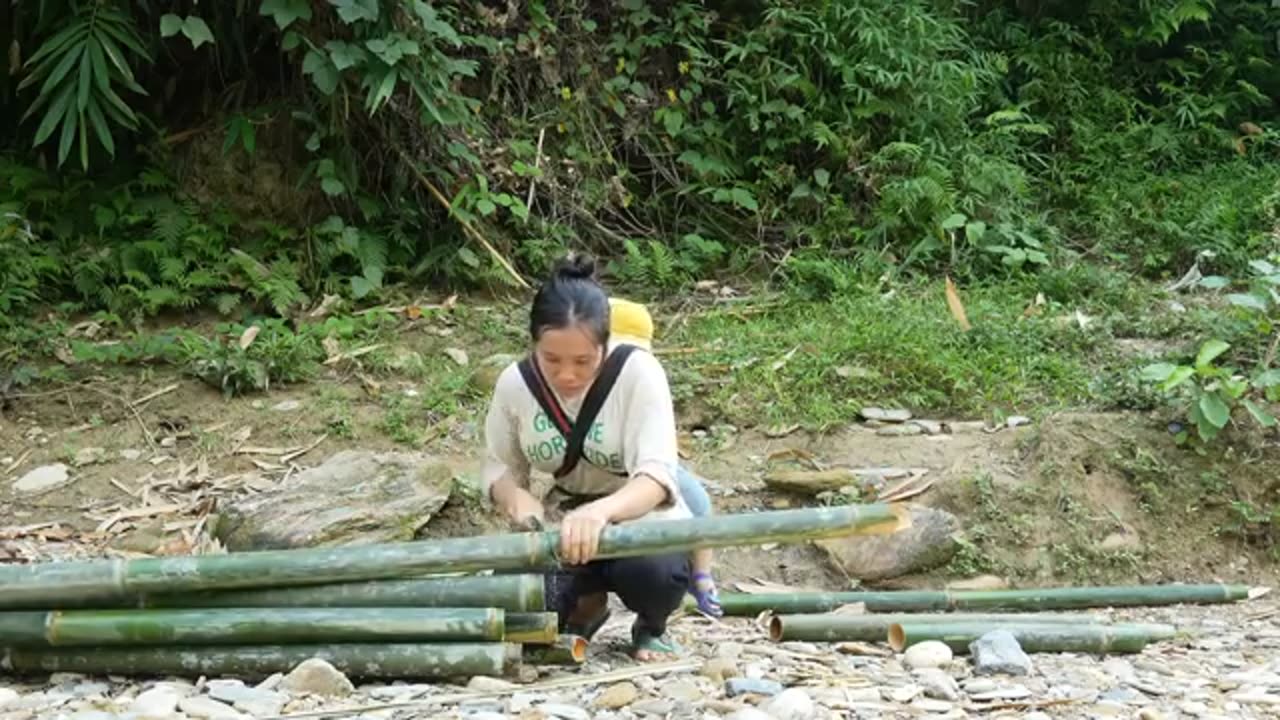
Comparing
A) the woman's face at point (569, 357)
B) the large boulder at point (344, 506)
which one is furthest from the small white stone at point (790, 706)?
the large boulder at point (344, 506)

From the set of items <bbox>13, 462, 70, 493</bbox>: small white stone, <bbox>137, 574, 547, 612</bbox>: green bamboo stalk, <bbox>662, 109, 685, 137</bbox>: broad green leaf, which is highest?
<bbox>662, 109, 685, 137</bbox>: broad green leaf

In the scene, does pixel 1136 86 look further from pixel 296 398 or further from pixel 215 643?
pixel 215 643

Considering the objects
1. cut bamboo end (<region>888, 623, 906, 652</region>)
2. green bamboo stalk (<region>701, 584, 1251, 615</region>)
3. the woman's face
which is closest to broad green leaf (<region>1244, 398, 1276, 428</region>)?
green bamboo stalk (<region>701, 584, 1251, 615</region>)

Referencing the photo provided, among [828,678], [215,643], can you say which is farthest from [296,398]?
[828,678]

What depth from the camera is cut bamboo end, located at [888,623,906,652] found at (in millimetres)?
3822

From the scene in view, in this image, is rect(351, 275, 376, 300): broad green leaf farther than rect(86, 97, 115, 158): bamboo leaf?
Yes

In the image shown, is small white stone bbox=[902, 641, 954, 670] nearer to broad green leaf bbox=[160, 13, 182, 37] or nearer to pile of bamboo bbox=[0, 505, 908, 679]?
pile of bamboo bbox=[0, 505, 908, 679]

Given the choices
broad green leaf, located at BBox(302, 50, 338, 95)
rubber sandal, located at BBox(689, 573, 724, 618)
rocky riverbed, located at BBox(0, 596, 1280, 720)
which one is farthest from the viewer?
broad green leaf, located at BBox(302, 50, 338, 95)

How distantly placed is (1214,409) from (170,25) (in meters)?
4.97

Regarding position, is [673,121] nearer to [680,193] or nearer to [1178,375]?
[680,193]

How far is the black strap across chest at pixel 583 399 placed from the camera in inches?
137

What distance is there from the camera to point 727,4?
9.23 metres

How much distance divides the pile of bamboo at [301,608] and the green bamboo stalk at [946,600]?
1535 millimetres

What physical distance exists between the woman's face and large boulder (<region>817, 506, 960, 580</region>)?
8.18 ft
